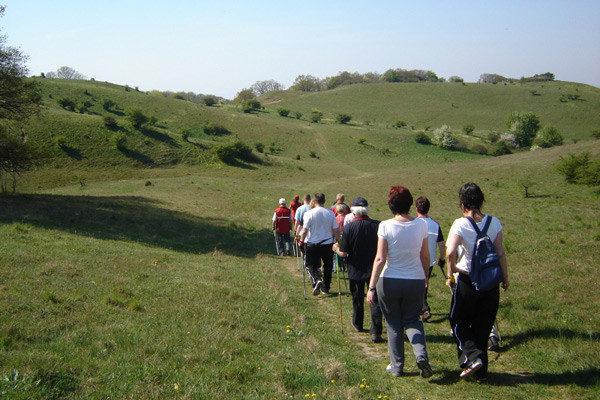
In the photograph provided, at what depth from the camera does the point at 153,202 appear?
27.8 m

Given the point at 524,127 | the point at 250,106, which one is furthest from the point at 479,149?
the point at 250,106

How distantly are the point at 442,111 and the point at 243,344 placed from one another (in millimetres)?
123212

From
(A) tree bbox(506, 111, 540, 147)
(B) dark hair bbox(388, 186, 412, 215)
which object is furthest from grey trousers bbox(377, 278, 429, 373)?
A: (A) tree bbox(506, 111, 540, 147)

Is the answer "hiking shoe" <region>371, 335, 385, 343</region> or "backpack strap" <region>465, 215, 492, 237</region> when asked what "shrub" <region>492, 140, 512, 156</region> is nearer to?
"hiking shoe" <region>371, 335, 385, 343</region>

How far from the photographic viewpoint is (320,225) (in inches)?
384

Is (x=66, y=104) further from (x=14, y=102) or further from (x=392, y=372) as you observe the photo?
(x=392, y=372)

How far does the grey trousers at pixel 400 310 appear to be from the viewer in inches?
217

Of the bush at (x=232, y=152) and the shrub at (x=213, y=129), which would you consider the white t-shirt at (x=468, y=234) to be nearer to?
the bush at (x=232, y=152)

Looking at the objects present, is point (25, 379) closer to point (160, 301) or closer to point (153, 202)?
point (160, 301)

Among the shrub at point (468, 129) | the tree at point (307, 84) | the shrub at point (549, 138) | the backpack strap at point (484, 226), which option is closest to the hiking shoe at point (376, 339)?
the backpack strap at point (484, 226)

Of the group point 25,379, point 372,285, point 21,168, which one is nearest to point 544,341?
point 372,285

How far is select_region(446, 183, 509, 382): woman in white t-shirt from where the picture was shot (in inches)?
209

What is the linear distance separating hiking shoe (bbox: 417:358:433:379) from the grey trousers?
14 centimetres

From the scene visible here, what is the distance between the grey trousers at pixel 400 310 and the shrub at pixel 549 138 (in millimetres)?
95306
